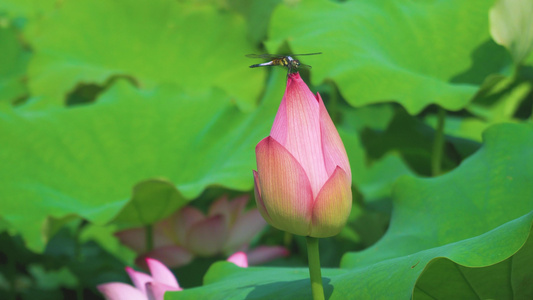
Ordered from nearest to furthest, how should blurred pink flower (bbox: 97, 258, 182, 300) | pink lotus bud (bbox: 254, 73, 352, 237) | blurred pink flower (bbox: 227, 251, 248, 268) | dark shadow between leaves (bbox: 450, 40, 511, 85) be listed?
pink lotus bud (bbox: 254, 73, 352, 237) < blurred pink flower (bbox: 97, 258, 182, 300) < blurred pink flower (bbox: 227, 251, 248, 268) < dark shadow between leaves (bbox: 450, 40, 511, 85)

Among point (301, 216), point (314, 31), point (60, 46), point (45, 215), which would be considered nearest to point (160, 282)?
point (301, 216)

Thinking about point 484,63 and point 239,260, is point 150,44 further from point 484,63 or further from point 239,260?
point 239,260

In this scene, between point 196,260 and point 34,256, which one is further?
point 34,256

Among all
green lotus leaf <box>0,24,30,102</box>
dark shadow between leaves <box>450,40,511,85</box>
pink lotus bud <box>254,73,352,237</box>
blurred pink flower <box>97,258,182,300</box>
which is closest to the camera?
pink lotus bud <box>254,73,352,237</box>

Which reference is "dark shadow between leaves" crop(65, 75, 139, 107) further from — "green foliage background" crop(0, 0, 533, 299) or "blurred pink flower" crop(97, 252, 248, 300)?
"blurred pink flower" crop(97, 252, 248, 300)

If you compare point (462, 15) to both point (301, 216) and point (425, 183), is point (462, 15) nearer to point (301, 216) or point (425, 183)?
point (425, 183)

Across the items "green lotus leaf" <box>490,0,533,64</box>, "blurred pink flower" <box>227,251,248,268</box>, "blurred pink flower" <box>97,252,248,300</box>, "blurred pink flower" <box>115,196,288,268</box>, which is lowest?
"blurred pink flower" <box>115,196,288,268</box>

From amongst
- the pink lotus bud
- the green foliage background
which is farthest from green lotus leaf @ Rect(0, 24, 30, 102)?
the pink lotus bud
